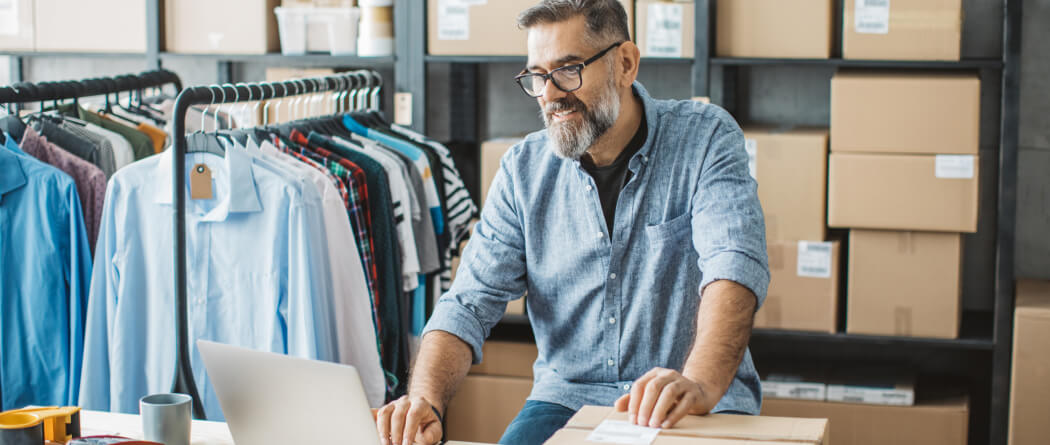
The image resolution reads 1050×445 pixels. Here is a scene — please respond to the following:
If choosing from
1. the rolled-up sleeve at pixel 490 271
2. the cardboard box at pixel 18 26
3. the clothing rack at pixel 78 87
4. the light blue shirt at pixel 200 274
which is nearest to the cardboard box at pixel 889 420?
the rolled-up sleeve at pixel 490 271

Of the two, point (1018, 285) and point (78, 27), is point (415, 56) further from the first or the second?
point (1018, 285)

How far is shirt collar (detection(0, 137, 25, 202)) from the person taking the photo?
2176 mm

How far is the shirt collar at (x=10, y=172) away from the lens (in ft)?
7.14

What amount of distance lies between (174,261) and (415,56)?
4.24 feet

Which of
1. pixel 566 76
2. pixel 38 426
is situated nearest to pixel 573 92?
pixel 566 76

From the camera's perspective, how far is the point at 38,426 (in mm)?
1333

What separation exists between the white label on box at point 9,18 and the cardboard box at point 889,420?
2.65m

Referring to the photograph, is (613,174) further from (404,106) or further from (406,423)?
(404,106)

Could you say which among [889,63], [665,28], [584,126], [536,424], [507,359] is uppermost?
[665,28]

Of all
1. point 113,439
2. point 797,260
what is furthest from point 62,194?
point 797,260

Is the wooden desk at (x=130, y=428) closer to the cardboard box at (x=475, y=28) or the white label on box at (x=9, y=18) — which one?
the cardboard box at (x=475, y=28)

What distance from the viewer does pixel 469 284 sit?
6.32 feet

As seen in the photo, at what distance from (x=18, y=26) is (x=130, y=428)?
2.38 meters

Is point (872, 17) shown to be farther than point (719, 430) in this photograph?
Yes
